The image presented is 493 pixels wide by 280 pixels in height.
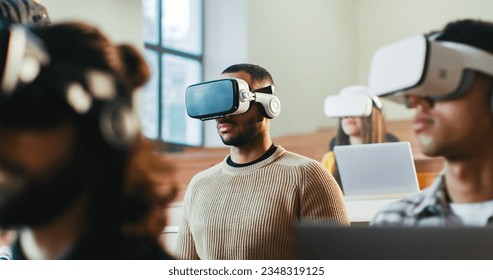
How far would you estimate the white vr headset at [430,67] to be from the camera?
1.25 m

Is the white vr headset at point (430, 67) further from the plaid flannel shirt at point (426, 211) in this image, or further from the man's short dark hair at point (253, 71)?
the man's short dark hair at point (253, 71)

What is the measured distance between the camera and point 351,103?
1.99 meters

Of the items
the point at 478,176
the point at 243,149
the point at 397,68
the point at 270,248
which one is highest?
the point at 397,68

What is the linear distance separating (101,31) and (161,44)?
100 cm

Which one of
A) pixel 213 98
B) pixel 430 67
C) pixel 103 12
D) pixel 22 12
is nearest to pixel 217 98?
pixel 213 98

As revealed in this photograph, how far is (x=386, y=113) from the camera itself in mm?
1682

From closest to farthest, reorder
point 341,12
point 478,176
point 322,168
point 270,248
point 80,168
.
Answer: point 80,168 → point 478,176 → point 270,248 → point 322,168 → point 341,12

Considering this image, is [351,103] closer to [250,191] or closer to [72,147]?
[250,191]

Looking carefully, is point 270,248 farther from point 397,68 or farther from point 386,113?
point 397,68

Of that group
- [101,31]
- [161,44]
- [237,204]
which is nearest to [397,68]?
[101,31]

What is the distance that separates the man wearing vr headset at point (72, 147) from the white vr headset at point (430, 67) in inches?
13.7

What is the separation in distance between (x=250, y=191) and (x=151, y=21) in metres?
0.68

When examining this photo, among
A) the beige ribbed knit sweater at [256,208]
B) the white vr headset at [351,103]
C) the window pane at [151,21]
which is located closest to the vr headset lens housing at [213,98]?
the beige ribbed knit sweater at [256,208]

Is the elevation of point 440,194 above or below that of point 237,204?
above
